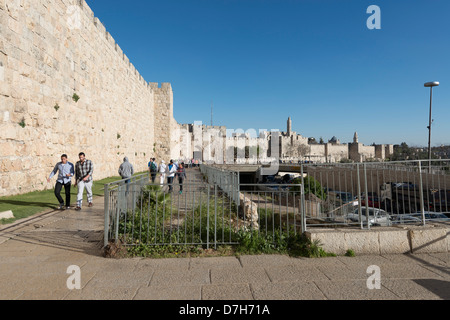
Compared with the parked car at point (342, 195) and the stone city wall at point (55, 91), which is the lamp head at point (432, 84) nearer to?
the parked car at point (342, 195)

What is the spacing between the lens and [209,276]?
3109mm

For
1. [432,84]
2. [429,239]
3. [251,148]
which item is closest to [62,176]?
[429,239]

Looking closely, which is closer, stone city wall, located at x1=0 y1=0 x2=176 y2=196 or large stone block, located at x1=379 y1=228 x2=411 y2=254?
large stone block, located at x1=379 y1=228 x2=411 y2=254

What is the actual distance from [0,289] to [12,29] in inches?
302

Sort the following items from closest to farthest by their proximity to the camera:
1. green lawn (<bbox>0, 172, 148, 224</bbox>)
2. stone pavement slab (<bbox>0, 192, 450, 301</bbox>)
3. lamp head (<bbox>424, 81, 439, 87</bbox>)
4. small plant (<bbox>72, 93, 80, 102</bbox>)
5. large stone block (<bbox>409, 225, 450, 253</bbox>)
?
stone pavement slab (<bbox>0, 192, 450, 301</bbox>) → large stone block (<bbox>409, 225, 450, 253</bbox>) → green lawn (<bbox>0, 172, 148, 224</bbox>) → small plant (<bbox>72, 93, 80, 102</bbox>) → lamp head (<bbox>424, 81, 439, 87</bbox>)

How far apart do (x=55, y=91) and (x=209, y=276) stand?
9317 millimetres

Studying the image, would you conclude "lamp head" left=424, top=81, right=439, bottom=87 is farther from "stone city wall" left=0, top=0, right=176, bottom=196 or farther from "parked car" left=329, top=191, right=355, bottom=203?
"stone city wall" left=0, top=0, right=176, bottom=196

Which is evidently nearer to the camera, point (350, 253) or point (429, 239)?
point (350, 253)

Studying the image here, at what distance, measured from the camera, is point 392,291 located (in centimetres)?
278

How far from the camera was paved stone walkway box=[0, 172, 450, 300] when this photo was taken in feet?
8.83

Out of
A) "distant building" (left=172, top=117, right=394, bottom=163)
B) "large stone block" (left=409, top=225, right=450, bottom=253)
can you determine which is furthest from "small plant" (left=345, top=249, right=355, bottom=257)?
"distant building" (left=172, top=117, right=394, bottom=163)

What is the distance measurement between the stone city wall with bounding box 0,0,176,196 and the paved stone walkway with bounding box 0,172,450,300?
190 inches

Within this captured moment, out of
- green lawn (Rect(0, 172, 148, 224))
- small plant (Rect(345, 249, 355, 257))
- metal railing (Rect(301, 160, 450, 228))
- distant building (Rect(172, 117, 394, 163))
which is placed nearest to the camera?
small plant (Rect(345, 249, 355, 257))

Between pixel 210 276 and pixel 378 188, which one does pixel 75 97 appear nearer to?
pixel 210 276
